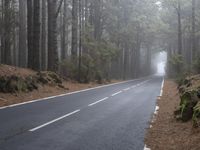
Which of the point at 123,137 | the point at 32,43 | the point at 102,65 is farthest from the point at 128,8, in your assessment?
the point at 123,137

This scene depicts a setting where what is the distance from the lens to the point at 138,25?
193 ft

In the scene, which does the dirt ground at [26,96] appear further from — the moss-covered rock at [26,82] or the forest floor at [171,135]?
the forest floor at [171,135]

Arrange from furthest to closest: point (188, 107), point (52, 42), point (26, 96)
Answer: point (52, 42)
point (26, 96)
point (188, 107)

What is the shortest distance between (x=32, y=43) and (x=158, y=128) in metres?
16.4

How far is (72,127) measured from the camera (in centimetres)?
1080

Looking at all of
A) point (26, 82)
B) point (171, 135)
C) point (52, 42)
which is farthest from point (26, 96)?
point (52, 42)

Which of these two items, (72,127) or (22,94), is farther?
(22,94)

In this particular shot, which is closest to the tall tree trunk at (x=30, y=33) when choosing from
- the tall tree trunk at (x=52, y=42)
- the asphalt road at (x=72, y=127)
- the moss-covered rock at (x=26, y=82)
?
the moss-covered rock at (x=26, y=82)

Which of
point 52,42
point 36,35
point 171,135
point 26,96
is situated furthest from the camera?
point 52,42

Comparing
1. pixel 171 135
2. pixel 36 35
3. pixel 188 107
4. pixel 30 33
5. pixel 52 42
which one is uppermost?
pixel 30 33

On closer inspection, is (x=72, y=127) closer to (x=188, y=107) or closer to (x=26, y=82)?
(x=188, y=107)

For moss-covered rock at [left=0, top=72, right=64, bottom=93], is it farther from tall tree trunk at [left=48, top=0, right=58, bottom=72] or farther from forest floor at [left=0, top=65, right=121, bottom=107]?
tall tree trunk at [left=48, top=0, right=58, bottom=72]

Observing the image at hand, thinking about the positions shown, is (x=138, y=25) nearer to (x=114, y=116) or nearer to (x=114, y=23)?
(x=114, y=23)

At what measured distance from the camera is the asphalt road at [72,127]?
8.48 meters
